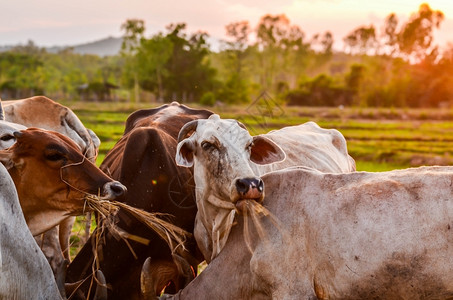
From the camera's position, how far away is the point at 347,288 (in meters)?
3.85

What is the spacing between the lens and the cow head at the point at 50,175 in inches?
174

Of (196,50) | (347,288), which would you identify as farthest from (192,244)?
(196,50)

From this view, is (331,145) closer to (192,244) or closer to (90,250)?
(192,244)

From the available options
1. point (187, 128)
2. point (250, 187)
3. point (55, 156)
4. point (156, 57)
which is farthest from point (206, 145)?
point (156, 57)

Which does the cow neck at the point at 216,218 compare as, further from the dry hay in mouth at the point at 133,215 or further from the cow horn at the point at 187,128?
the cow horn at the point at 187,128

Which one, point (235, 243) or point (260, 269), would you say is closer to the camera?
point (260, 269)

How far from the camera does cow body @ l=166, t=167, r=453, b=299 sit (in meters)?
3.68

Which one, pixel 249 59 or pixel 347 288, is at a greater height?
pixel 347 288

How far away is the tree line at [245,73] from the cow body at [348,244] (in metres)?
25.6

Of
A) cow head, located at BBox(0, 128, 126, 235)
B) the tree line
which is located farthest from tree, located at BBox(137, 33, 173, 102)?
cow head, located at BBox(0, 128, 126, 235)

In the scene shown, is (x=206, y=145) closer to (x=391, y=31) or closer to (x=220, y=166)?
(x=220, y=166)

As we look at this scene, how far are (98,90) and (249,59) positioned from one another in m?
15.8

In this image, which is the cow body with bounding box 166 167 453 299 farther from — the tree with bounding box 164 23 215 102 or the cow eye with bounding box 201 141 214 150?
the tree with bounding box 164 23 215 102

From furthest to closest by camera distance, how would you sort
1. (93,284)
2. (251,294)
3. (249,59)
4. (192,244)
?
(249,59)
(192,244)
(93,284)
(251,294)
